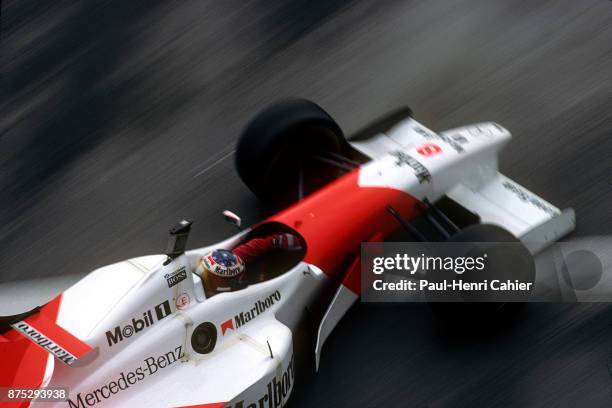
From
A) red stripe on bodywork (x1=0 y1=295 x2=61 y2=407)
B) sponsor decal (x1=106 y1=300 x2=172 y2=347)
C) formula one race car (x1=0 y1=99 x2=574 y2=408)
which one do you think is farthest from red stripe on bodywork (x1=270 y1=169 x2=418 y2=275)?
red stripe on bodywork (x1=0 y1=295 x2=61 y2=407)

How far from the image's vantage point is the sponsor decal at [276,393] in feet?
16.6

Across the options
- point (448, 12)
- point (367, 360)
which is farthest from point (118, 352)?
point (448, 12)

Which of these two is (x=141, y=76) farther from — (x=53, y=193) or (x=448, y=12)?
(x=448, y=12)

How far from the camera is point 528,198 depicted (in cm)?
643

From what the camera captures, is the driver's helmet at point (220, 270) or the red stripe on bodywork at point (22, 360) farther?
the driver's helmet at point (220, 270)

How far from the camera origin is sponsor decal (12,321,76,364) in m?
4.73

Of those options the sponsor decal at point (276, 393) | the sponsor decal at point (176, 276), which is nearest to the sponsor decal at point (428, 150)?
the sponsor decal at point (276, 393)

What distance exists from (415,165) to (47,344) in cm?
293

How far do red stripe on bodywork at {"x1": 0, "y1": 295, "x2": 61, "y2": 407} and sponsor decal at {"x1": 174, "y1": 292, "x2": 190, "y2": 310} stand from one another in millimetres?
709

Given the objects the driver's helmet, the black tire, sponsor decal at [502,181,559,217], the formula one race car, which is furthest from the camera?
the black tire

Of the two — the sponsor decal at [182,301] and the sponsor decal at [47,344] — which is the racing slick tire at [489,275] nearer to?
the sponsor decal at [182,301]

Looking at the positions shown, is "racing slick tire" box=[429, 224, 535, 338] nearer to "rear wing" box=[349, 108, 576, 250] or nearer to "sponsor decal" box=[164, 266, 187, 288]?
"rear wing" box=[349, 108, 576, 250]

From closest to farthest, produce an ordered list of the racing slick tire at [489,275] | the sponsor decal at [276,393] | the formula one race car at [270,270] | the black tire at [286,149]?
the formula one race car at [270,270]
the sponsor decal at [276,393]
the racing slick tire at [489,275]
the black tire at [286,149]

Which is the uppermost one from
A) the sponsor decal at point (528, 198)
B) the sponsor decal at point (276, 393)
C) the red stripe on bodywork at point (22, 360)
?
the red stripe on bodywork at point (22, 360)
